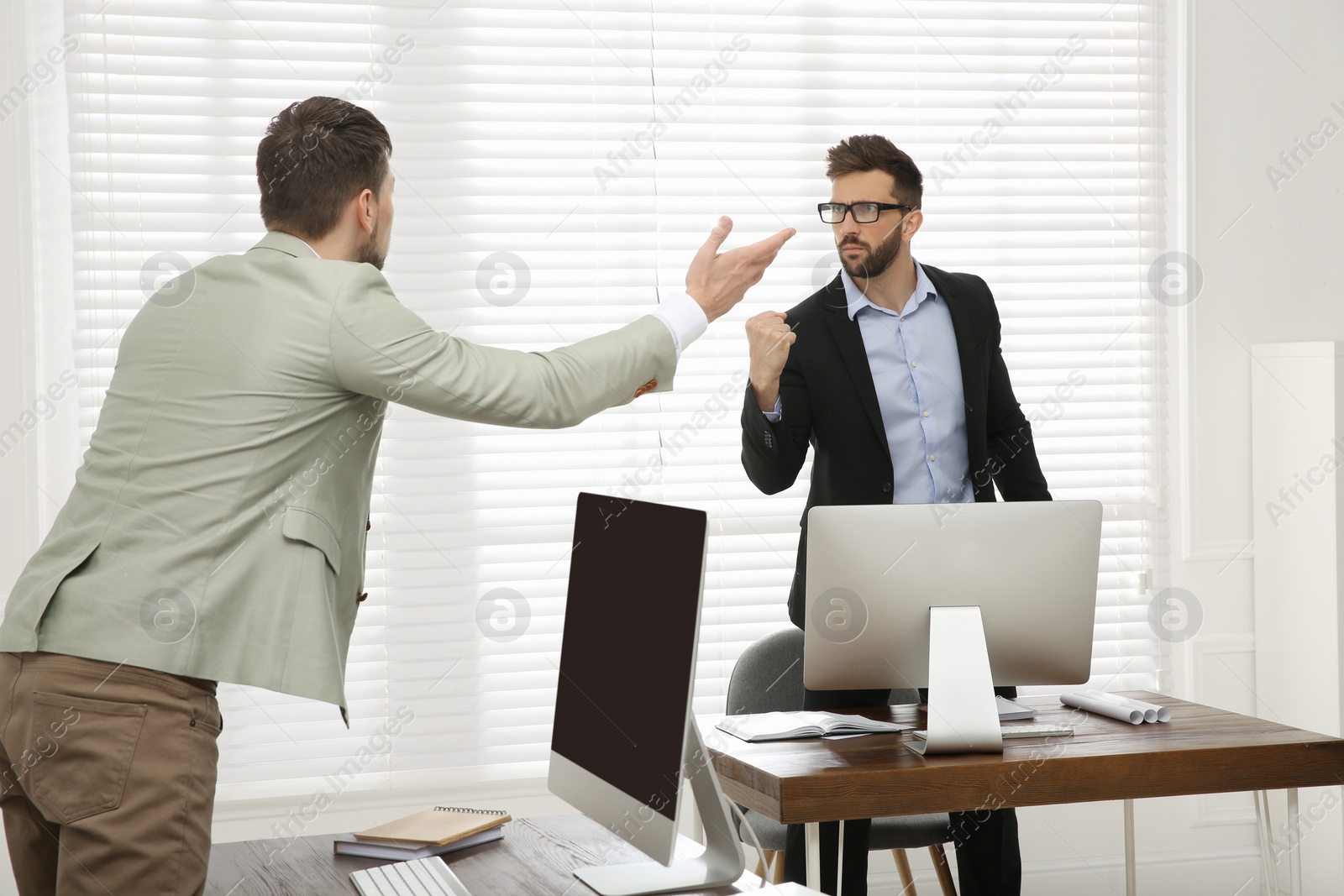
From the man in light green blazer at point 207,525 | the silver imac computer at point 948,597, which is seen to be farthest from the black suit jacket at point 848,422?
the man in light green blazer at point 207,525

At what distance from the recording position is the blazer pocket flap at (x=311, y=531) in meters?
1.44

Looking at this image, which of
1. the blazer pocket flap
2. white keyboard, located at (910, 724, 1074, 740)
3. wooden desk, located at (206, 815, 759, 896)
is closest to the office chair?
white keyboard, located at (910, 724, 1074, 740)

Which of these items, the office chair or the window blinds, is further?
the window blinds

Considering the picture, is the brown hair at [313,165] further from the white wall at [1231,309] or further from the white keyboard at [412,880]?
the white wall at [1231,309]

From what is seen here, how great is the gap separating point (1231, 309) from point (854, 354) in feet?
5.48

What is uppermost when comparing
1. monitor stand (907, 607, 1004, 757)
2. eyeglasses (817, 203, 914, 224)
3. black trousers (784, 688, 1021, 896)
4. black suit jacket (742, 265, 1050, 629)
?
eyeglasses (817, 203, 914, 224)

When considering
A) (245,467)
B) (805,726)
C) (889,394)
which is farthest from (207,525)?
(889,394)

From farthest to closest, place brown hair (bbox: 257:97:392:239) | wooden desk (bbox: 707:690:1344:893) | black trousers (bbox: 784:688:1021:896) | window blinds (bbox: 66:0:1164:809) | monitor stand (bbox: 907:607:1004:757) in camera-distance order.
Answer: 1. window blinds (bbox: 66:0:1164:809)
2. black trousers (bbox: 784:688:1021:896)
3. monitor stand (bbox: 907:607:1004:757)
4. wooden desk (bbox: 707:690:1344:893)
5. brown hair (bbox: 257:97:392:239)

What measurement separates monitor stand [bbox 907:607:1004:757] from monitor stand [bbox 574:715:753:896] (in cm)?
59

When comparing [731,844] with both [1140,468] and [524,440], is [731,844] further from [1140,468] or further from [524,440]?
[1140,468]

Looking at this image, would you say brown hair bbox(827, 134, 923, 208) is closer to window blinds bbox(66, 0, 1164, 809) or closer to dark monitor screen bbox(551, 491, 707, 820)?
window blinds bbox(66, 0, 1164, 809)

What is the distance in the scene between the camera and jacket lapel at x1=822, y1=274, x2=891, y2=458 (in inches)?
102

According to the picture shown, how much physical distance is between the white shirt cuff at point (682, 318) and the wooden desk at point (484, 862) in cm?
73

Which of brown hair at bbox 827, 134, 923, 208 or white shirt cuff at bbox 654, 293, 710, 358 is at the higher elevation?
brown hair at bbox 827, 134, 923, 208
